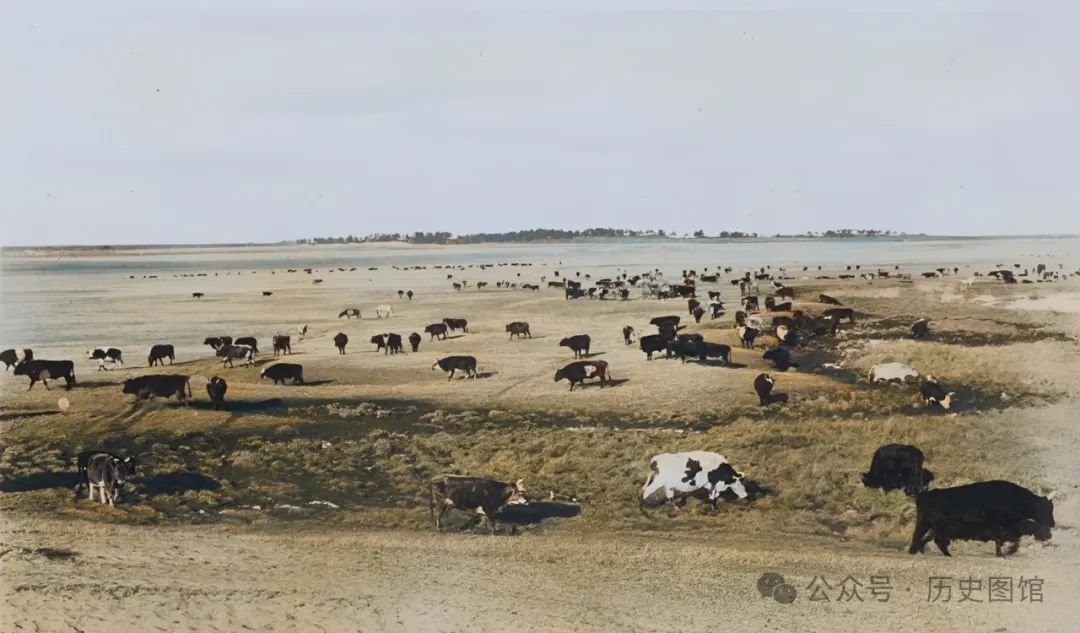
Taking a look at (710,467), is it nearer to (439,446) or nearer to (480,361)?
(439,446)

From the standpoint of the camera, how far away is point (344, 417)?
1345 centimetres

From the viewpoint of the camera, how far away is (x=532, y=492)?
11.1 m

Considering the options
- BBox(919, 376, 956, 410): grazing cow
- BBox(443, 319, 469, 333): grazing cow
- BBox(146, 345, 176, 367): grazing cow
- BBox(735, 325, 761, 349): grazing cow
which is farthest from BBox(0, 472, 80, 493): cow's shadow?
BBox(919, 376, 956, 410): grazing cow

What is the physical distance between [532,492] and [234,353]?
1029cm

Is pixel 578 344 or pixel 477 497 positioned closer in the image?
pixel 477 497

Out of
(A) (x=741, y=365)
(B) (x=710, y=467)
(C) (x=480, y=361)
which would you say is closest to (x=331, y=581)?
(B) (x=710, y=467)

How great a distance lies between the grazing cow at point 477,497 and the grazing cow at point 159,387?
634cm

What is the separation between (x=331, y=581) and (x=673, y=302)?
22438 millimetres

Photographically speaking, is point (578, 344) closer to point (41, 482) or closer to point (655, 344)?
point (655, 344)

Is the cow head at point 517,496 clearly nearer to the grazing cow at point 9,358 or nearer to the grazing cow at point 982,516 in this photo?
the grazing cow at point 982,516

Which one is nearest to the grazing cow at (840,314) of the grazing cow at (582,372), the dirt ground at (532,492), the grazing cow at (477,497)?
the dirt ground at (532,492)

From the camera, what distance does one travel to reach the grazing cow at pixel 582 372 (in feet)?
49.8

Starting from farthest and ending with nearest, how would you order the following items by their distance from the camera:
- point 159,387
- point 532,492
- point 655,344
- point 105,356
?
1. point 655,344
2. point 105,356
3. point 159,387
4. point 532,492

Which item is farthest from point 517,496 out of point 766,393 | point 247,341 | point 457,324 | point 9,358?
point 457,324
